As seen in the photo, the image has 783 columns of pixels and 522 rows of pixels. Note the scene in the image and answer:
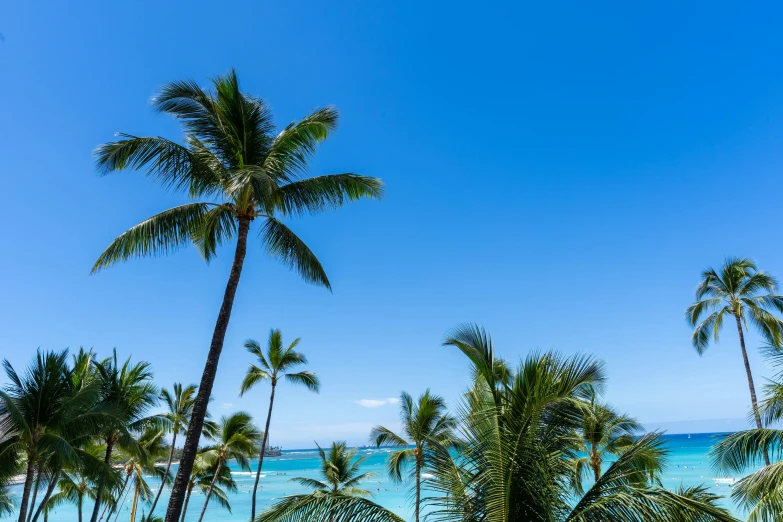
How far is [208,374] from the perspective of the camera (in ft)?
26.8

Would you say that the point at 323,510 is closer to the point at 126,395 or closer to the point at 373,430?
the point at 126,395

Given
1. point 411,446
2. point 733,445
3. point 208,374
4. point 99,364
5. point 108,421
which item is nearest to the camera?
point 208,374

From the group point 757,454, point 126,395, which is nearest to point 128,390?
point 126,395

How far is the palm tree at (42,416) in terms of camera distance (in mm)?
9281

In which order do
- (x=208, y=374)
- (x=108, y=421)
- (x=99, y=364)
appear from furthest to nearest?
(x=99, y=364)
(x=108, y=421)
(x=208, y=374)

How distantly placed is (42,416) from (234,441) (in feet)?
43.6

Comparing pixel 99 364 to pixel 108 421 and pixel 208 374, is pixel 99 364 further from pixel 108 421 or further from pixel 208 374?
pixel 208 374

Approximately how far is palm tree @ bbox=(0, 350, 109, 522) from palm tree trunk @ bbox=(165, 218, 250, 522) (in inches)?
140

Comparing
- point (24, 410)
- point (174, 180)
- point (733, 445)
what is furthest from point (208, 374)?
point (733, 445)

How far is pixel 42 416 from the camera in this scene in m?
9.89

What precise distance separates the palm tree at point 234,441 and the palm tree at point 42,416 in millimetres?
12229

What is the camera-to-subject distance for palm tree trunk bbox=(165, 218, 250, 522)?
24.2 feet

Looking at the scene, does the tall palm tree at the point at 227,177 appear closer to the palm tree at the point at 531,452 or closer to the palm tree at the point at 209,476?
the palm tree at the point at 531,452

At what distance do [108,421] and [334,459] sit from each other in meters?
12.0
